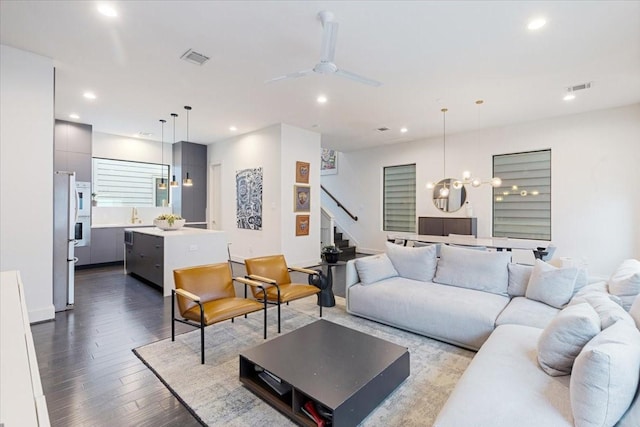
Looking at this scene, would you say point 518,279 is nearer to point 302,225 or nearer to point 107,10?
point 302,225

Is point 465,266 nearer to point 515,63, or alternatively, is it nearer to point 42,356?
point 515,63

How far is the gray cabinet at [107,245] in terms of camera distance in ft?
21.8

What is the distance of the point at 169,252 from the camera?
15.4 feet

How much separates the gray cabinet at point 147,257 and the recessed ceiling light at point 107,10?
299 centimetres

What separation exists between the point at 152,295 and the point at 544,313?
502cm

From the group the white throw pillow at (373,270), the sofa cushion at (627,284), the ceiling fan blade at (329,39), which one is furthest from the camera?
the white throw pillow at (373,270)

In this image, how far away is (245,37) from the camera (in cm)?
323

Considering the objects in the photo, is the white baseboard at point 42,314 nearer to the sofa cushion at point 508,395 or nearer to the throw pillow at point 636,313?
the sofa cushion at point 508,395

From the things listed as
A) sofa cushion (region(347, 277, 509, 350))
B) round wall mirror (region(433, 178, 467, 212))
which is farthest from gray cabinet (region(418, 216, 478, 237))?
sofa cushion (region(347, 277, 509, 350))

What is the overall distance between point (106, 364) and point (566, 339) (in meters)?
3.47

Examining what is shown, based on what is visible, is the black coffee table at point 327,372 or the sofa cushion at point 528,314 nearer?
the black coffee table at point 327,372

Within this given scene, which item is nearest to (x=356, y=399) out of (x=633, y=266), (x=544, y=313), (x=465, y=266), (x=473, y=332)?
(x=473, y=332)

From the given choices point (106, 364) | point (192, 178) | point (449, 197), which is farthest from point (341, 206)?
point (106, 364)

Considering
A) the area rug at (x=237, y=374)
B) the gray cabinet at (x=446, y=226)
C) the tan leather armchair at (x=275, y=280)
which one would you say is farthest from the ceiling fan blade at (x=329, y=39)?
the gray cabinet at (x=446, y=226)
